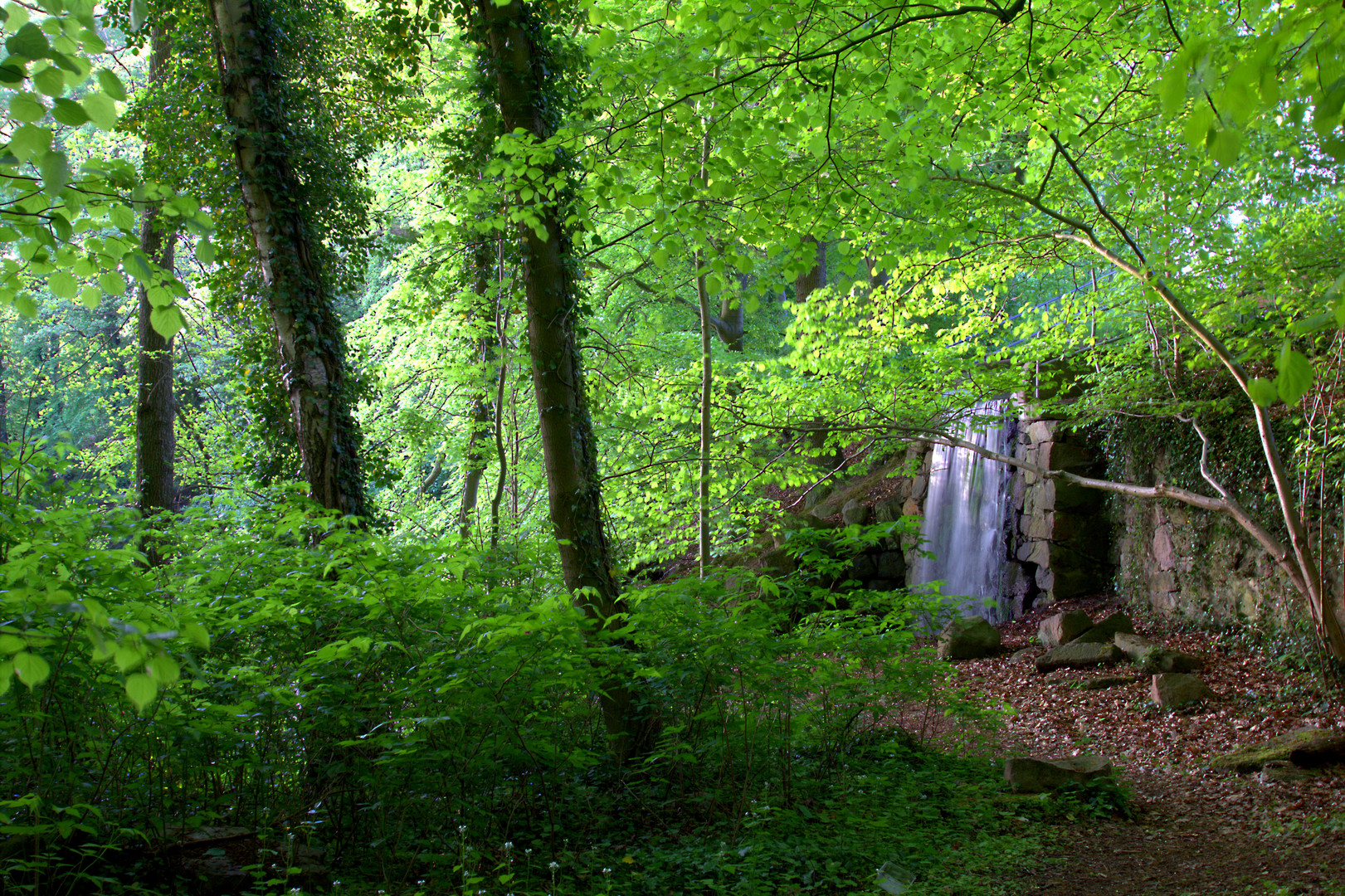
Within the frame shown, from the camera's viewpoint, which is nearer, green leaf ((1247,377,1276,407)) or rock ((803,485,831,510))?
green leaf ((1247,377,1276,407))

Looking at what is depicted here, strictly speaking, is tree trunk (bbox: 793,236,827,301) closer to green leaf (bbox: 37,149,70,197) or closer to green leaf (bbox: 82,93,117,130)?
green leaf (bbox: 82,93,117,130)

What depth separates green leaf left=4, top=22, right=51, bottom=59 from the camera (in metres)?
1.63

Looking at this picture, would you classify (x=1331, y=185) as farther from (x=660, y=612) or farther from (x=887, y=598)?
(x=660, y=612)

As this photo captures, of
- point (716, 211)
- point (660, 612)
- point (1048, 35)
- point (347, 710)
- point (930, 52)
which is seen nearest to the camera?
point (347, 710)

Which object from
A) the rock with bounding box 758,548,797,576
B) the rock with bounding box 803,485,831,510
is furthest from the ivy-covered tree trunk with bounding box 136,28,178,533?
the rock with bounding box 803,485,831,510

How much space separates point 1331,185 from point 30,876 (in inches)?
445

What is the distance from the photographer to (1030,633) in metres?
10.5

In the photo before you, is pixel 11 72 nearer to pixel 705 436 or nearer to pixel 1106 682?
pixel 705 436

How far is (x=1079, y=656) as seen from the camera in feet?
28.2

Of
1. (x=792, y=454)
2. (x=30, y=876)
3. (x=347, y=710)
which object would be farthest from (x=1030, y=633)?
(x=30, y=876)

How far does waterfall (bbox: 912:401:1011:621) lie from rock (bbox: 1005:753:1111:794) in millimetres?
6469

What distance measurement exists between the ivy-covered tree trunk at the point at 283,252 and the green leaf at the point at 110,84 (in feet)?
15.9

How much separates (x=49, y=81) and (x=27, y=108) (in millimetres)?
91

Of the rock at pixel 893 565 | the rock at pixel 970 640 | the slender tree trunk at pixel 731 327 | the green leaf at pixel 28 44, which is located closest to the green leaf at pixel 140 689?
the green leaf at pixel 28 44
